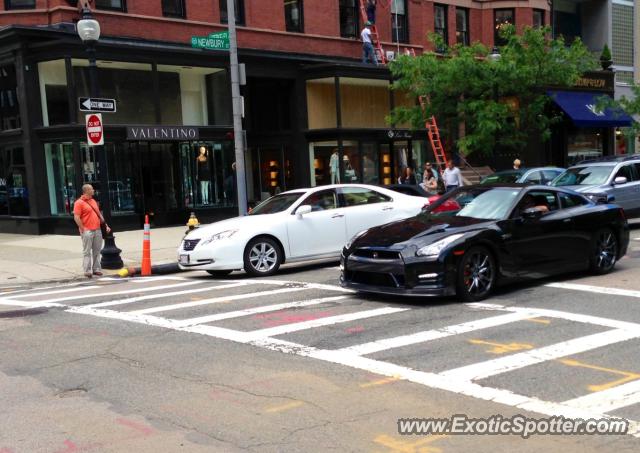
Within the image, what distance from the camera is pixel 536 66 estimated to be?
67.5ft

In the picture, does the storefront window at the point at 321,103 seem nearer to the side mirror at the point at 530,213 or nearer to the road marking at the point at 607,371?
the side mirror at the point at 530,213

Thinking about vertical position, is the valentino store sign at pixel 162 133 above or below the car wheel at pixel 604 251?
above

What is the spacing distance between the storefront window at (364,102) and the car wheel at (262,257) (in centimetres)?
1442

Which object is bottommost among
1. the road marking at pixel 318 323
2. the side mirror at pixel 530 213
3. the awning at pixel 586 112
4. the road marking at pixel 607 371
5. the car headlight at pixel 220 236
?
the road marking at pixel 607 371

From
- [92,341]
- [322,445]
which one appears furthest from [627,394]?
[92,341]

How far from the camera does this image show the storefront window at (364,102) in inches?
1035

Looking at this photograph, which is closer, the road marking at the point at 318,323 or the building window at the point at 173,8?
the road marking at the point at 318,323

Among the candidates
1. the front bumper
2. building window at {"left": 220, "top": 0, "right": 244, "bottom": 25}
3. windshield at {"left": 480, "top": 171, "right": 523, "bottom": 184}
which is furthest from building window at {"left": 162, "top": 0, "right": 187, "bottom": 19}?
the front bumper

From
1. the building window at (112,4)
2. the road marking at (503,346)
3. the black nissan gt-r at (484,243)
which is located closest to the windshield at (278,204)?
the black nissan gt-r at (484,243)

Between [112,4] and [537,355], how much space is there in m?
19.3

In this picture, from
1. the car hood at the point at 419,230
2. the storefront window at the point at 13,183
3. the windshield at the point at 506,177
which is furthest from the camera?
the storefront window at the point at 13,183

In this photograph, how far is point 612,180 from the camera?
55.5 ft

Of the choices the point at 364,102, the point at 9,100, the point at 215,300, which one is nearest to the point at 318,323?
the point at 215,300

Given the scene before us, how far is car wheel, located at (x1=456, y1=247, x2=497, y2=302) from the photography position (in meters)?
8.65
